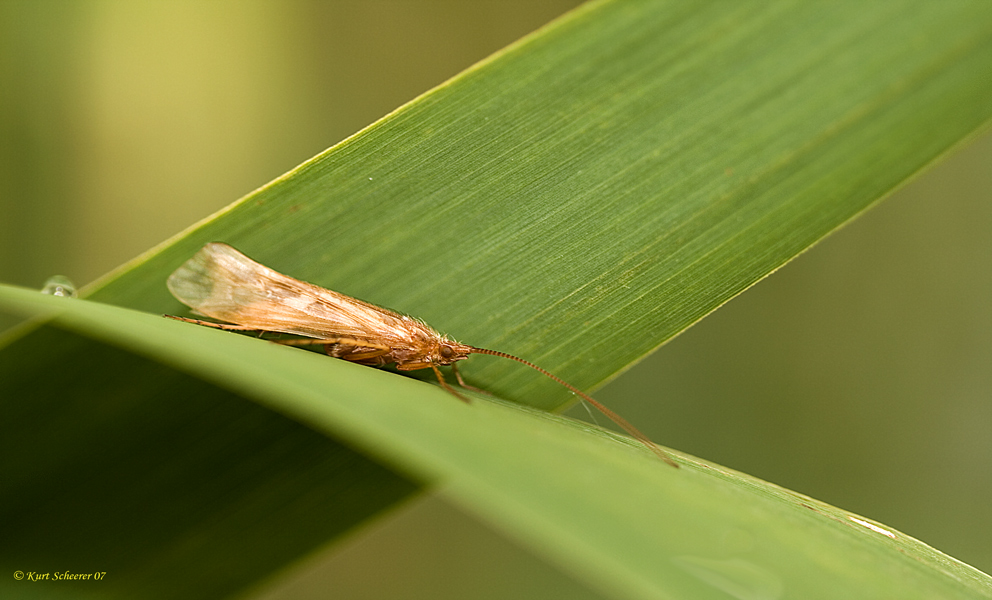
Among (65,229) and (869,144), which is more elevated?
(65,229)

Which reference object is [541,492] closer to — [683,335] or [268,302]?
[268,302]

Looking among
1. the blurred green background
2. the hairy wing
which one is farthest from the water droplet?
the blurred green background

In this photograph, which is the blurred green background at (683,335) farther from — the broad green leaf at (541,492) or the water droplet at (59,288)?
the broad green leaf at (541,492)

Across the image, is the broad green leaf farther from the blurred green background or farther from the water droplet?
the blurred green background

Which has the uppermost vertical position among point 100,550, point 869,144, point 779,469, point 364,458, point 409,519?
point 779,469

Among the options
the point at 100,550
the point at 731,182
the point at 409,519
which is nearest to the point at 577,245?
the point at 731,182

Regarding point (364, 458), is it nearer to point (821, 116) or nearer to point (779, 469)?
point (821, 116)
